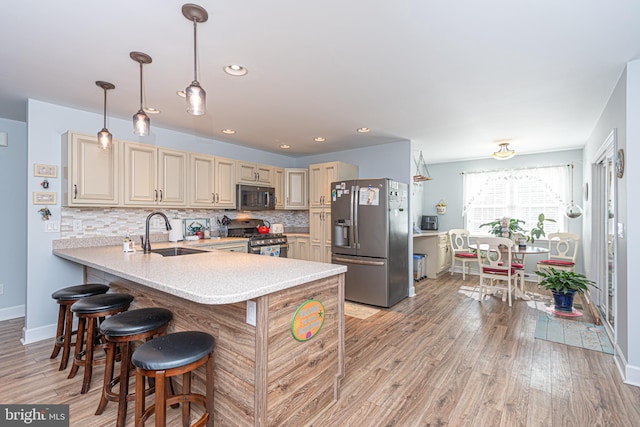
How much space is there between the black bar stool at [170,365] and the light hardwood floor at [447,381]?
1.66 feet

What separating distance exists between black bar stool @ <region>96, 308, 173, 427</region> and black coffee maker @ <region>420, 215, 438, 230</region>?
5682 millimetres

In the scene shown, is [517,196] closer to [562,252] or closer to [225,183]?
[562,252]

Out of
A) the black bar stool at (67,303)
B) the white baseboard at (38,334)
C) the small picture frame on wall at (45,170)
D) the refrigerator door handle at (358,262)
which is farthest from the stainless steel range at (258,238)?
the white baseboard at (38,334)

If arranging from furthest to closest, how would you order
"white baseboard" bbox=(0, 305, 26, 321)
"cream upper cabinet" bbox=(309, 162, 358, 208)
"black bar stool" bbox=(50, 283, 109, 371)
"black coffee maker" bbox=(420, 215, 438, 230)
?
"black coffee maker" bbox=(420, 215, 438, 230) → "cream upper cabinet" bbox=(309, 162, 358, 208) → "white baseboard" bbox=(0, 305, 26, 321) → "black bar stool" bbox=(50, 283, 109, 371)

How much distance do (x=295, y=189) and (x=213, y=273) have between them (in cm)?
358

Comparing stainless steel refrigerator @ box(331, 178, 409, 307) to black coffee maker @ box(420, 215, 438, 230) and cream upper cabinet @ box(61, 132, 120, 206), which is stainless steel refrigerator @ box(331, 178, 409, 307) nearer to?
black coffee maker @ box(420, 215, 438, 230)

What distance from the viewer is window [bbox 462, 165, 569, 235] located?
539 cm

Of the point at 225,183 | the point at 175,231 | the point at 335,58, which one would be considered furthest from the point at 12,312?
the point at 335,58

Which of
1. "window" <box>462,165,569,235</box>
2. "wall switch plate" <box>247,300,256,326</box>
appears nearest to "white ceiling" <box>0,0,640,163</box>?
"wall switch plate" <box>247,300,256,326</box>

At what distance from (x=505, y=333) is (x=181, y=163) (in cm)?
432

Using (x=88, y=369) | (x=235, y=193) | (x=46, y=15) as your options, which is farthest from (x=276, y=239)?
(x=46, y=15)

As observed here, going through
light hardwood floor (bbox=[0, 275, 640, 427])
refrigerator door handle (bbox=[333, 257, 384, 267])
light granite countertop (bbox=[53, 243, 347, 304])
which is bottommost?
light hardwood floor (bbox=[0, 275, 640, 427])

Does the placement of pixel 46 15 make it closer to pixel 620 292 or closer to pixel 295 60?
pixel 295 60

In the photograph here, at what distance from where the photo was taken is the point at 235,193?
450 centimetres
